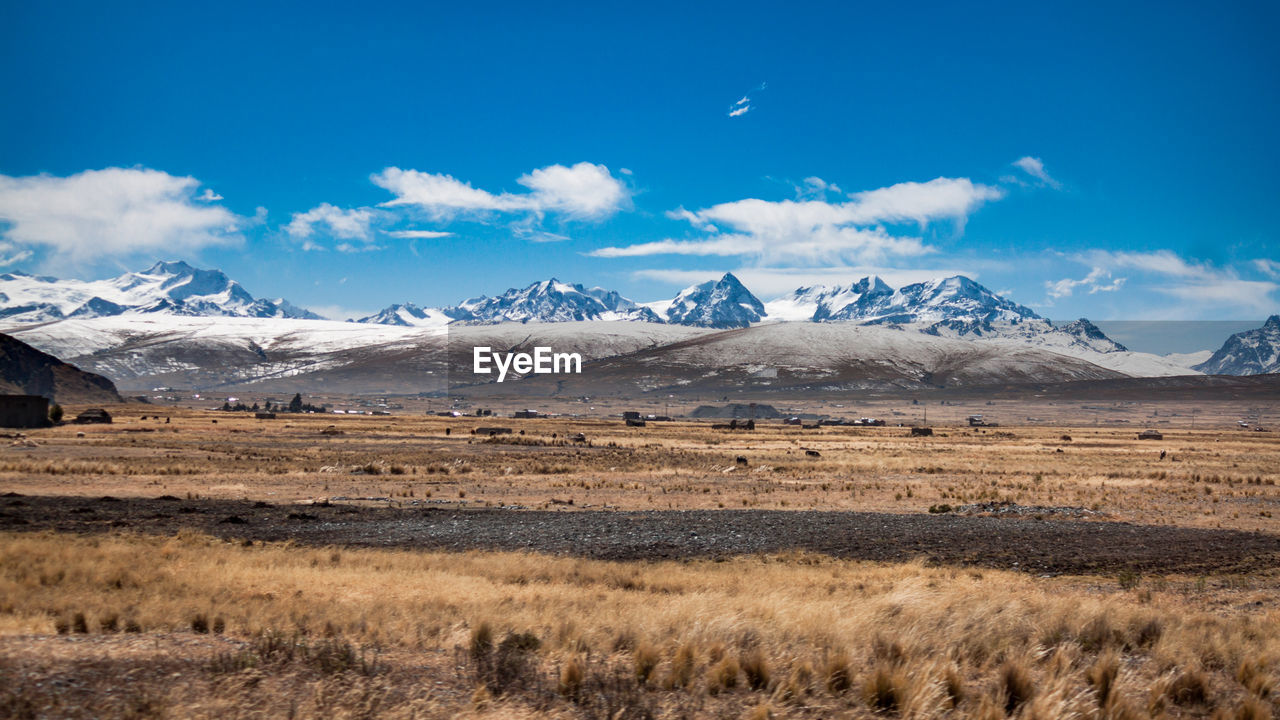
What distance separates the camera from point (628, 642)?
33.7 feet

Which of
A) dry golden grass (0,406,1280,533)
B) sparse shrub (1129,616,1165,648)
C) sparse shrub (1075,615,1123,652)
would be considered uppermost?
sparse shrub (1075,615,1123,652)

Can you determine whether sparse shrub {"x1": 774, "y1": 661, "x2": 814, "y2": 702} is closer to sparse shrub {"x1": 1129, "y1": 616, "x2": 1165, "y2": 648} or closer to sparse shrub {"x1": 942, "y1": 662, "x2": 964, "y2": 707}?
sparse shrub {"x1": 942, "y1": 662, "x2": 964, "y2": 707}

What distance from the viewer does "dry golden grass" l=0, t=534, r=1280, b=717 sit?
27.0ft

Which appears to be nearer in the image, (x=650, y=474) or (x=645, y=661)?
(x=645, y=661)

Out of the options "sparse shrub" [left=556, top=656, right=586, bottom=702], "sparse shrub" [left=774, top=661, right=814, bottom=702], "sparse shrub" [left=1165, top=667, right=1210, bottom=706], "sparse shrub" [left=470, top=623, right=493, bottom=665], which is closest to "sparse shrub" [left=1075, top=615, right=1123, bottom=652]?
"sparse shrub" [left=1165, top=667, right=1210, bottom=706]

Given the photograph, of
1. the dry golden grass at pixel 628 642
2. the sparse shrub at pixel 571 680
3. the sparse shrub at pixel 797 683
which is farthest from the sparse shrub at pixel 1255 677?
the sparse shrub at pixel 571 680

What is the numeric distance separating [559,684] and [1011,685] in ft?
16.4

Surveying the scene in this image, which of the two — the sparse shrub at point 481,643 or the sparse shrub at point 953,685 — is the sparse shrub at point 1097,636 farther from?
the sparse shrub at point 481,643

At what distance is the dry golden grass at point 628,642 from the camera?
324 inches

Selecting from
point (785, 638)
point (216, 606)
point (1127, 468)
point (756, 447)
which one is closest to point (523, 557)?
point (216, 606)

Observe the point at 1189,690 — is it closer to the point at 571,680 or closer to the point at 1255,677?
the point at 1255,677

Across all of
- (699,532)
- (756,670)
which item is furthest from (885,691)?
(699,532)

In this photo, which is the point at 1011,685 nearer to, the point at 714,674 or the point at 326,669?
the point at 714,674

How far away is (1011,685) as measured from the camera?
349 inches
